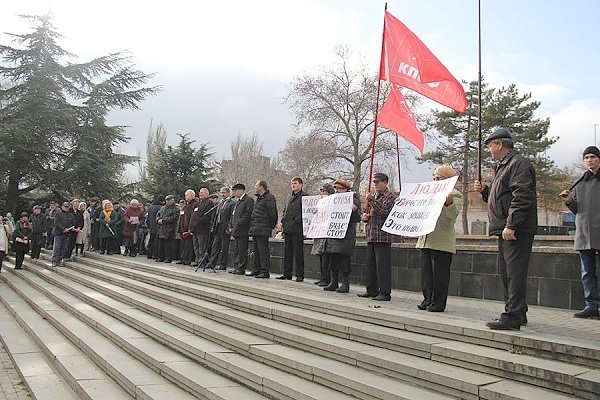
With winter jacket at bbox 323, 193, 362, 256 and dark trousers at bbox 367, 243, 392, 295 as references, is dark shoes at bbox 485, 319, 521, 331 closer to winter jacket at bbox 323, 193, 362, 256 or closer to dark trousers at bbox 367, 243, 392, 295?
dark trousers at bbox 367, 243, 392, 295

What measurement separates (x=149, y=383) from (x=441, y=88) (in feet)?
18.2

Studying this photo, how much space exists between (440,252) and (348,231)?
2.25 meters

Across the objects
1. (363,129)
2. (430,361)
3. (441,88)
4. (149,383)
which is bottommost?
(149,383)

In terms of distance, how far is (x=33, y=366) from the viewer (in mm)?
7207


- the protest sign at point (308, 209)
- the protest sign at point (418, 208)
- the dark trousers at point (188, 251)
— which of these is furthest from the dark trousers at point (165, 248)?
the protest sign at point (418, 208)

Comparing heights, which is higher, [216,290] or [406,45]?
[406,45]

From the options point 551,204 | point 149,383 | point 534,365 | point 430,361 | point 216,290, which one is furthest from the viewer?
point 551,204

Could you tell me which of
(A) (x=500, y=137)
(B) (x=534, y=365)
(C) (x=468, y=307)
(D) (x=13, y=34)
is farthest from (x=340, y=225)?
(D) (x=13, y=34)

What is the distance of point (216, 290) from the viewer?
903cm

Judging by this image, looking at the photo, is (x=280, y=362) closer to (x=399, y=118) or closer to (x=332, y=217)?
(x=332, y=217)

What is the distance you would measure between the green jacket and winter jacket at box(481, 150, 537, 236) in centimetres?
92

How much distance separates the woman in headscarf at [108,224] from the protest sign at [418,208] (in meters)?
12.3

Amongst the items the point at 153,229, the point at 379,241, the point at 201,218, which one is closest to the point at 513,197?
the point at 379,241

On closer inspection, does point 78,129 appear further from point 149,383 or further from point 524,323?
point 524,323
